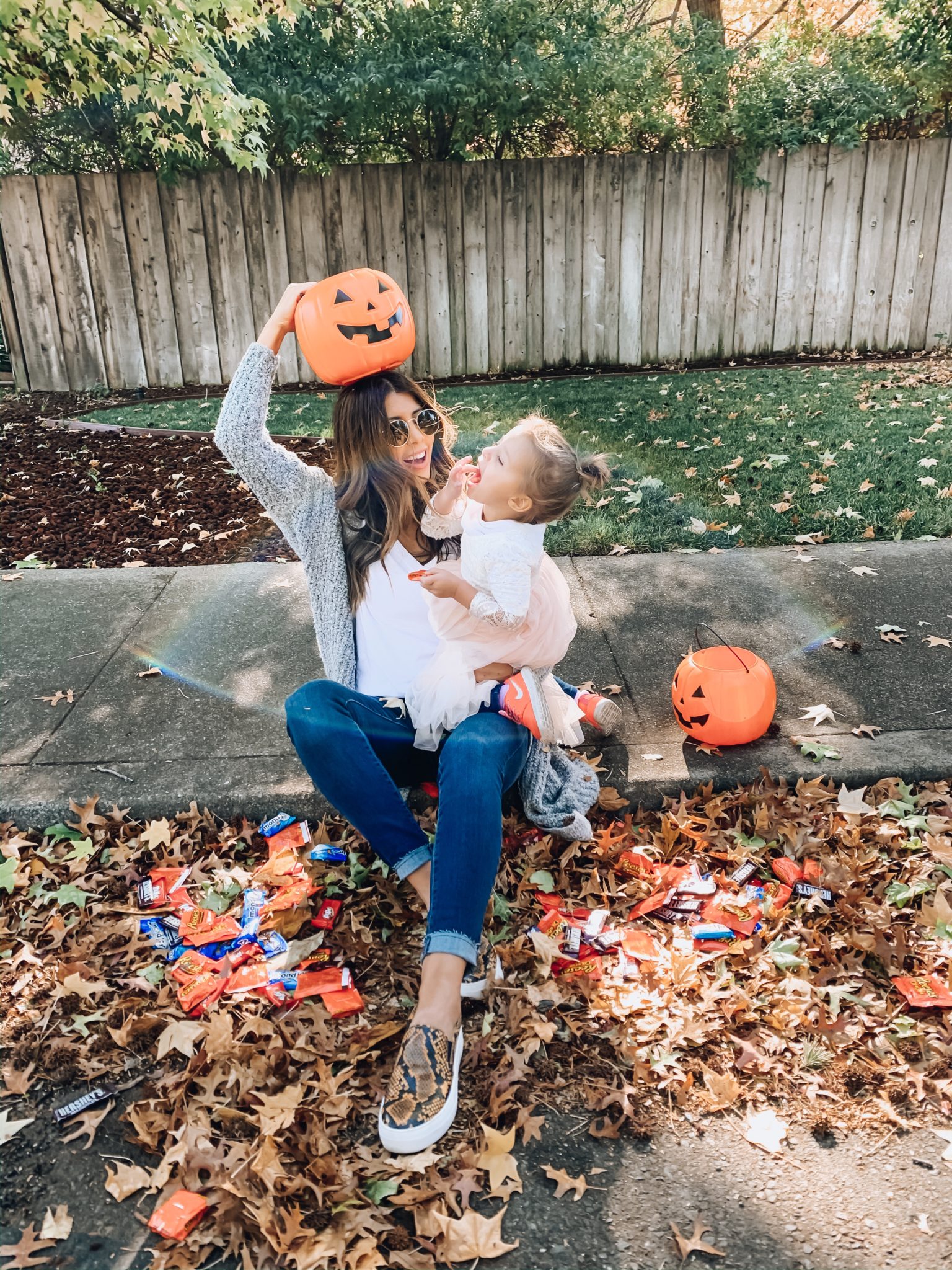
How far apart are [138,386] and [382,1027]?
335 inches

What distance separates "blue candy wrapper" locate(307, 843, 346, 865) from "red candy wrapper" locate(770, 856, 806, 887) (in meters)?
1.25

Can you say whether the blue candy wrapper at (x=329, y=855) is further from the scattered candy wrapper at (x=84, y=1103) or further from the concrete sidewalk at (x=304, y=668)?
the scattered candy wrapper at (x=84, y=1103)

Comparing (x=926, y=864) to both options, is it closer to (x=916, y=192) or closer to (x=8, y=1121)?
(x=8, y=1121)

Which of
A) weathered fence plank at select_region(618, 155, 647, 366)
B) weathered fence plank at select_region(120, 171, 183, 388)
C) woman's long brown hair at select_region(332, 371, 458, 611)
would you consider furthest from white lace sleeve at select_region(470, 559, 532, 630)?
weathered fence plank at select_region(120, 171, 183, 388)

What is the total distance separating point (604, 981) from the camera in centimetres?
244

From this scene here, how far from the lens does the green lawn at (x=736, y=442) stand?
4.98m

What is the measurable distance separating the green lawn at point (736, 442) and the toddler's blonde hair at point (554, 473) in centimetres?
234

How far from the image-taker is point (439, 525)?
2.79 meters

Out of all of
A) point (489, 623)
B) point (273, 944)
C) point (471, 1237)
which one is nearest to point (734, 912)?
point (489, 623)

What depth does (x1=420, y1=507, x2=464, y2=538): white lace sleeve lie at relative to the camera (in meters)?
2.77

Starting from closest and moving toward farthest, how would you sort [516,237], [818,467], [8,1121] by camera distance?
1. [8,1121]
2. [818,467]
3. [516,237]

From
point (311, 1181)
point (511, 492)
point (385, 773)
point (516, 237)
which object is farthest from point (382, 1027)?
point (516, 237)

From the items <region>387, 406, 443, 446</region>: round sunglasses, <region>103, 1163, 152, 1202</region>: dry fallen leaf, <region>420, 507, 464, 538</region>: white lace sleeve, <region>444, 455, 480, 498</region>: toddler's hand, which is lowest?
<region>103, 1163, 152, 1202</region>: dry fallen leaf

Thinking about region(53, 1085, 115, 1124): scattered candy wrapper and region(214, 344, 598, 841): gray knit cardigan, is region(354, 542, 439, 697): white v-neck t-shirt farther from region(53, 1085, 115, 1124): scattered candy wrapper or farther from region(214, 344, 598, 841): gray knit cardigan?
region(53, 1085, 115, 1124): scattered candy wrapper
